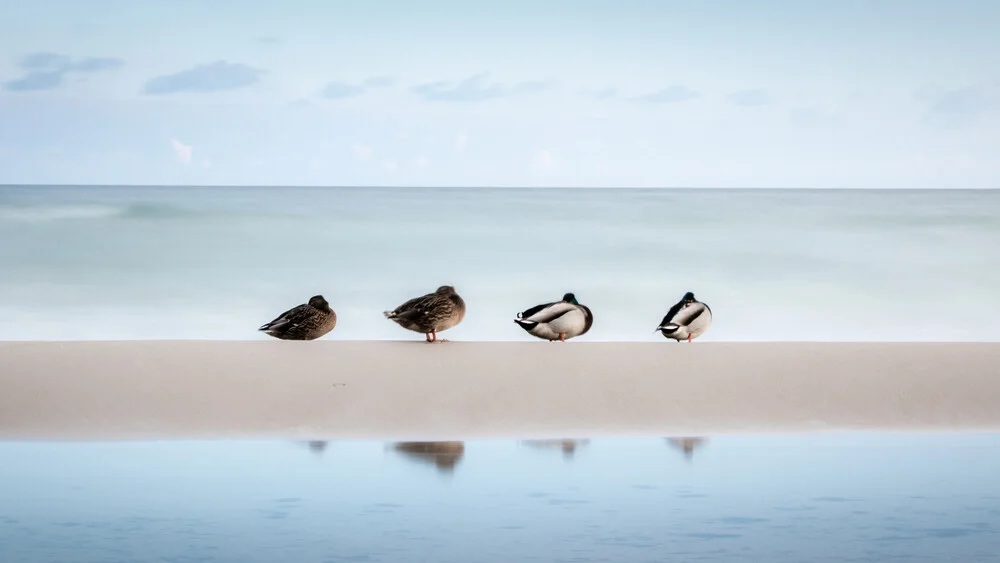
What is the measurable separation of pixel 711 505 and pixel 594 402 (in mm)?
2235

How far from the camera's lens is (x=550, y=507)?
470cm

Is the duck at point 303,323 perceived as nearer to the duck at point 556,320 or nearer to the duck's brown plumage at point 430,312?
the duck's brown plumage at point 430,312

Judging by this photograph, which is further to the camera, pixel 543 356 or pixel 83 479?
pixel 543 356

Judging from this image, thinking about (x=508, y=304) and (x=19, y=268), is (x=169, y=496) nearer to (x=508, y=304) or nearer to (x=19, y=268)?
(x=508, y=304)

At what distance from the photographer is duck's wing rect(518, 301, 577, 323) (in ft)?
27.1

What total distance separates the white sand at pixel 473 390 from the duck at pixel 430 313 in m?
0.24

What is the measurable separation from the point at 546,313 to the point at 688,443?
7.26 ft

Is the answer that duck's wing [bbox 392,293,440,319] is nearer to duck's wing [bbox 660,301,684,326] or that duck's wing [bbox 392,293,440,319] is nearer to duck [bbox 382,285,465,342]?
duck [bbox 382,285,465,342]

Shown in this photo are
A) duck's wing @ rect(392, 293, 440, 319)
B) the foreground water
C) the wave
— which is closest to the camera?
the foreground water

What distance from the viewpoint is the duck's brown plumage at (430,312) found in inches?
320

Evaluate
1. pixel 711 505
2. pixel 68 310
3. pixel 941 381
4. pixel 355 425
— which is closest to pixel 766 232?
pixel 68 310

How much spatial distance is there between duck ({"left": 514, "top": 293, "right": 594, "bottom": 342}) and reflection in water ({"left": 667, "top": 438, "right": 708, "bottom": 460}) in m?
2.03

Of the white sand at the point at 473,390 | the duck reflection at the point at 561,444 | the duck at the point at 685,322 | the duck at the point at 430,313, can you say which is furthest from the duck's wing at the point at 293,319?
the duck reflection at the point at 561,444

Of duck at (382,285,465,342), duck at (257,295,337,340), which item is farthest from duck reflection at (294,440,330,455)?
duck at (257,295,337,340)
